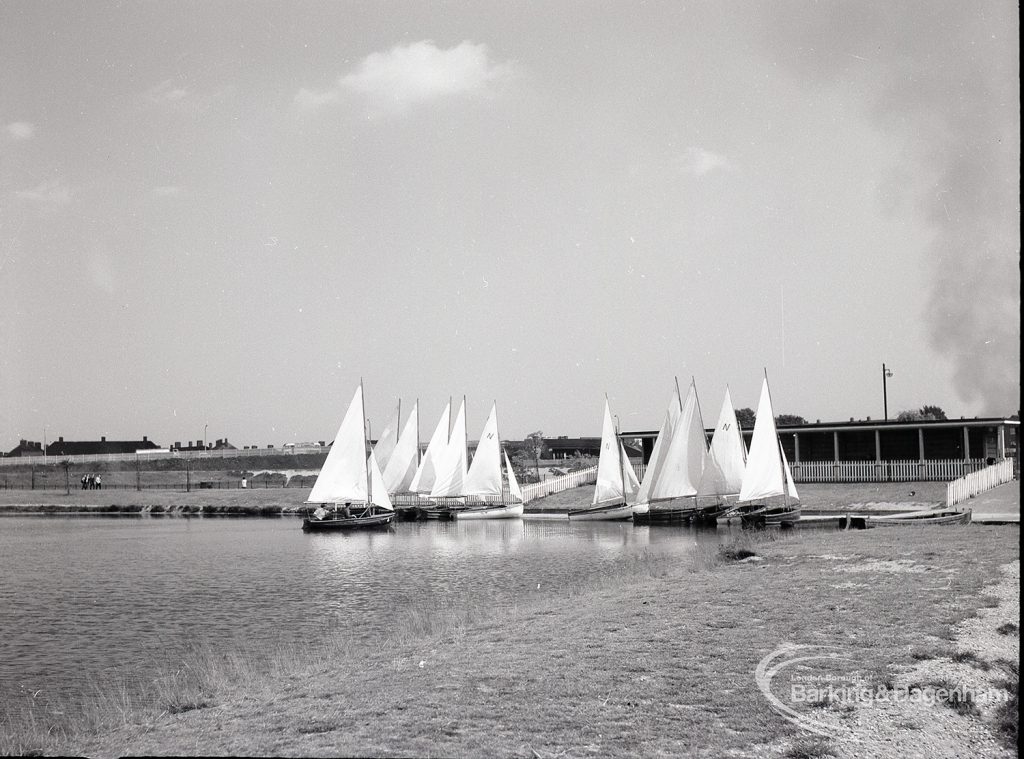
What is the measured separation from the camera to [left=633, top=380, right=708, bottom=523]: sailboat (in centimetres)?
4316

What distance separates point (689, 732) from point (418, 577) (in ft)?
65.5

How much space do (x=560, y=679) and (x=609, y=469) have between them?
1616 inches

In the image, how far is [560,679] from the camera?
9906 mm

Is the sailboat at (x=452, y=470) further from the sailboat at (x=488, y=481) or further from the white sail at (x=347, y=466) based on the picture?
the white sail at (x=347, y=466)

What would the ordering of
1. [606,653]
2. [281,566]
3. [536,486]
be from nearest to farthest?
[606,653] → [281,566] → [536,486]

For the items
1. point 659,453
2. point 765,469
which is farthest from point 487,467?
point 765,469

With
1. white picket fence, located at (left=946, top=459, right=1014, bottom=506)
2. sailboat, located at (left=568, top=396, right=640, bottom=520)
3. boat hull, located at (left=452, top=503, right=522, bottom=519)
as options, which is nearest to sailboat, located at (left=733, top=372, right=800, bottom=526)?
white picket fence, located at (left=946, top=459, right=1014, bottom=506)

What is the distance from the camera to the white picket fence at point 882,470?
1714 inches

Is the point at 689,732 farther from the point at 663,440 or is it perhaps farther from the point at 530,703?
the point at 663,440

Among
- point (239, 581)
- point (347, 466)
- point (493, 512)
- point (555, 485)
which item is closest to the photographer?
point (239, 581)

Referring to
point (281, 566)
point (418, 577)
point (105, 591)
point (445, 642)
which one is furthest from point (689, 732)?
point (281, 566)

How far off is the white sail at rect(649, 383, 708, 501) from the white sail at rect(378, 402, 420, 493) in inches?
834

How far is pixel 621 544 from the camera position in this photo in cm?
3600

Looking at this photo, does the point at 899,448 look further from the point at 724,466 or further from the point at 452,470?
the point at 452,470
